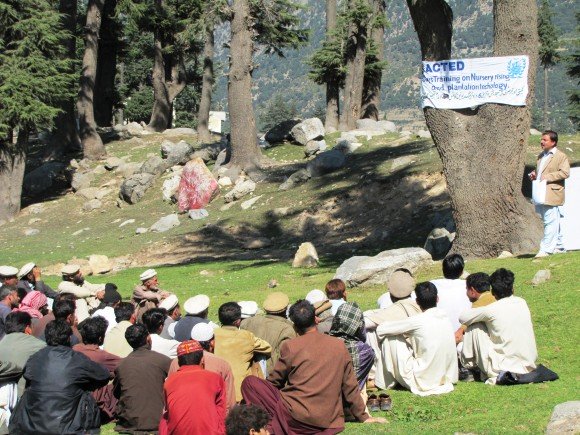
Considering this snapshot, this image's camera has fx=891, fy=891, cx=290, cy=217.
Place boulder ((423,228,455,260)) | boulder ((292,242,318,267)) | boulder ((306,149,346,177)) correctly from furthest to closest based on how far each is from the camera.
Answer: boulder ((306,149,346,177)) → boulder ((292,242,318,267)) → boulder ((423,228,455,260))

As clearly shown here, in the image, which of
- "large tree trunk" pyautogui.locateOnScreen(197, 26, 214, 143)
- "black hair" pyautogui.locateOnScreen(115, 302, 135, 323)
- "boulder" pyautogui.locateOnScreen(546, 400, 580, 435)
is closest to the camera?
"boulder" pyautogui.locateOnScreen(546, 400, 580, 435)

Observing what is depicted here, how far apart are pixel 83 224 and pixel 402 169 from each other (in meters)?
11.6

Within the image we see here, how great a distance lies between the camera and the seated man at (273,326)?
8977 millimetres

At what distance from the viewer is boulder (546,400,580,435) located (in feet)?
23.0

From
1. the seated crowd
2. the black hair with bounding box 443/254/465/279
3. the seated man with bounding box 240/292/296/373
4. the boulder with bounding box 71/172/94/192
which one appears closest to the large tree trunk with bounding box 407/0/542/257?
the black hair with bounding box 443/254/465/279

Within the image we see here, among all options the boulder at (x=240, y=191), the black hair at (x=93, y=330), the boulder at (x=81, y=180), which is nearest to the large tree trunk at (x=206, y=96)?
the boulder at (x=81, y=180)

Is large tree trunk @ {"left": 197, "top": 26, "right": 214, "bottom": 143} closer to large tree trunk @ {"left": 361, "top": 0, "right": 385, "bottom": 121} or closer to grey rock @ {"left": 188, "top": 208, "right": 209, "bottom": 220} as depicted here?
large tree trunk @ {"left": 361, "top": 0, "right": 385, "bottom": 121}

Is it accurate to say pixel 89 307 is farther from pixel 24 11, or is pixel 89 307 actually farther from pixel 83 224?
pixel 24 11

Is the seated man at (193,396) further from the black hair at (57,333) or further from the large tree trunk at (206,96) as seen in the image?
the large tree trunk at (206,96)

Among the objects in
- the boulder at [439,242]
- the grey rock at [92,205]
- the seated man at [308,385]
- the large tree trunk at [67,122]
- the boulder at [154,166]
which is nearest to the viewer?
the seated man at [308,385]

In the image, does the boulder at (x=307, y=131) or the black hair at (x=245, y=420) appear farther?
the boulder at (x=307, y=131)

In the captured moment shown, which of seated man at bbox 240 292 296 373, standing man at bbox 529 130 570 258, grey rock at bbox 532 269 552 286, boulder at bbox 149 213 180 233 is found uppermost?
standing man at bbox 529 130 570 258

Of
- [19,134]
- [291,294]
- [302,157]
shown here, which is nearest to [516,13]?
[291,294]

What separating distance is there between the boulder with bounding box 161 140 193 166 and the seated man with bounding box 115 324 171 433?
25447 mm
